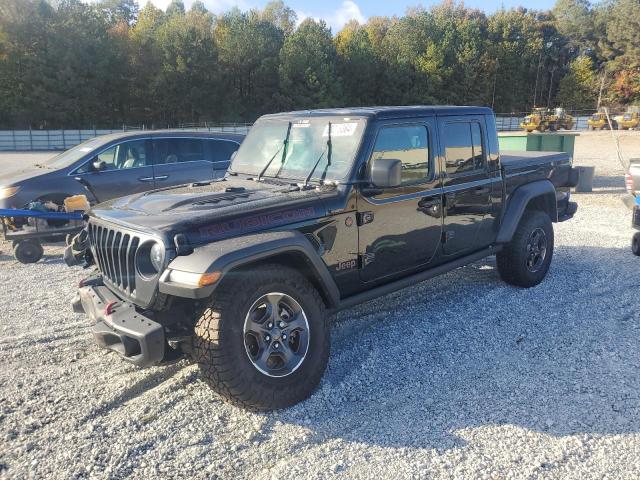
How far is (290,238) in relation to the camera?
3338 mm

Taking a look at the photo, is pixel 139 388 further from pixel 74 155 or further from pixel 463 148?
pixel 74 155

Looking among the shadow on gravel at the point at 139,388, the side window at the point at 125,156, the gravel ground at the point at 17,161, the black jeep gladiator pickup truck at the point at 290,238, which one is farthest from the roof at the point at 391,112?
the gravel ground at the point at 17,161

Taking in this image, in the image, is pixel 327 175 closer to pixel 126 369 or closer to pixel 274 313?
pixel 274 313

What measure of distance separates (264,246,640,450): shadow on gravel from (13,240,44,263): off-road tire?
484 centimetres

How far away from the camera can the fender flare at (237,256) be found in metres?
2.92

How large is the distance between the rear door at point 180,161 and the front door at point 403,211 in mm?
5019

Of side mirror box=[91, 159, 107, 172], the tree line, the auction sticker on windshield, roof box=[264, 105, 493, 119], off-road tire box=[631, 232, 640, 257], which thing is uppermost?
the tree line

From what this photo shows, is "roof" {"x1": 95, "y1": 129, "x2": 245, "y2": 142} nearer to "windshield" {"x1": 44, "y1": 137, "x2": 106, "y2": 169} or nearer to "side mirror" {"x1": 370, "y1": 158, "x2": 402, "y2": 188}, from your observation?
Result: "windshield" {"x1": 44, "y1": 137, "x2": 106, "y2": 169}

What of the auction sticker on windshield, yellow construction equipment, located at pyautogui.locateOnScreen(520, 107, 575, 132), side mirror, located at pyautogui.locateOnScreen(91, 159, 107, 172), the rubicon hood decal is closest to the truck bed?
the auction sticker on windshield

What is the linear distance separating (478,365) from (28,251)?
629 cm

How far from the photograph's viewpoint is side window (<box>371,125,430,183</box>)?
4.14 meters

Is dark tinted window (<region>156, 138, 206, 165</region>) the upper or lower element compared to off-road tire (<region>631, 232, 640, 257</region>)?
upper

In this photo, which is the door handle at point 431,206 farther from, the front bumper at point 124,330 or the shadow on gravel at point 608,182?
the shadow on gravel at point 608,182

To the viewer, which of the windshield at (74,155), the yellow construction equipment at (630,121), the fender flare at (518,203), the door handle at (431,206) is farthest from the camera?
the yellow construction equipment at (630,121)
